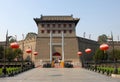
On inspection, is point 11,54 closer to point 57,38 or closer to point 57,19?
point 57,38

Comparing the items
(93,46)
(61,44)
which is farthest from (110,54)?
(61,44)

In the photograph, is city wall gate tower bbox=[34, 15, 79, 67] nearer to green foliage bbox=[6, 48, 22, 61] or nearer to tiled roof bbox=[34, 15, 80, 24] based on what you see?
tiled roof bbox=[34, 15, 80, 24]

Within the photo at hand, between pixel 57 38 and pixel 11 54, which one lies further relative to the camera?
pixel 11 54

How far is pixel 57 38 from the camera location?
189ft

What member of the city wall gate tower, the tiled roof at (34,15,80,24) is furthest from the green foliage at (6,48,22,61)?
the tiled roof at (34,15,80,24)

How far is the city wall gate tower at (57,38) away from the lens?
5644cm

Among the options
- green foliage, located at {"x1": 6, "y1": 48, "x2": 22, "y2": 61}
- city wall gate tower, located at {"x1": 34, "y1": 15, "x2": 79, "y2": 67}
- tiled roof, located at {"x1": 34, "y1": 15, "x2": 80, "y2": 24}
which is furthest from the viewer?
green foliage, located at {"x1": 6, "y1": 48, "x2": 22, "y2": 61}

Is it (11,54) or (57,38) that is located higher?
(57,38)

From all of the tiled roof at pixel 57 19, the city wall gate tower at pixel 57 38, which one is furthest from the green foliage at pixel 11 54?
the tiled roof at pixel 57 19

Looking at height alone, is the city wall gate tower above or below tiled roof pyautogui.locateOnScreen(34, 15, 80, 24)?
below

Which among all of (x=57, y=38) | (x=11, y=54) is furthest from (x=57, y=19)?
(x=11, y=54)

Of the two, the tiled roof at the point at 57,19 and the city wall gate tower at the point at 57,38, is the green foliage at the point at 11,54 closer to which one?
the city wall gate tower at the point at 57,38

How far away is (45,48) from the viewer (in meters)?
56.6

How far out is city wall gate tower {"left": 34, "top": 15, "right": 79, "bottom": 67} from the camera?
185 ft
